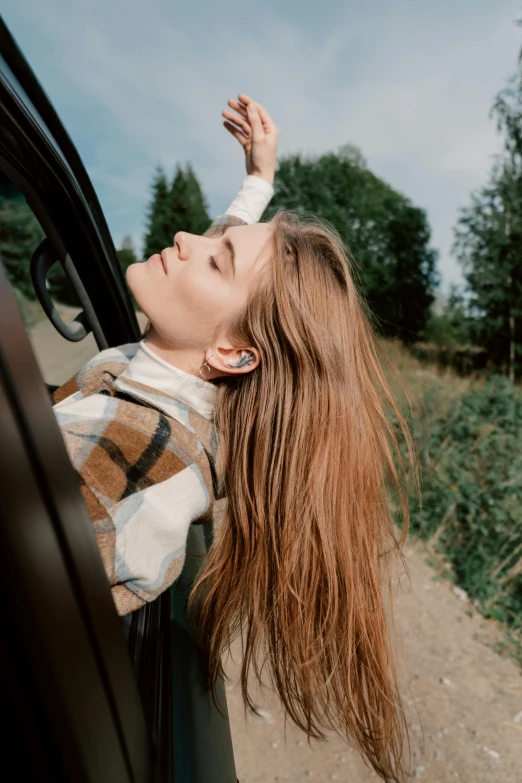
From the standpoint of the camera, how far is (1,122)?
1.21 metres

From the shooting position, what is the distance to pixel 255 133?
7.70ft

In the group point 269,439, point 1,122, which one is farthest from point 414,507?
point 1,122

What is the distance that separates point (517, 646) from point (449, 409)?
106 inches

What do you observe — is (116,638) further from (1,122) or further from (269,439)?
(1,122)

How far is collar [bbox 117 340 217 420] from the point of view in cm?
150

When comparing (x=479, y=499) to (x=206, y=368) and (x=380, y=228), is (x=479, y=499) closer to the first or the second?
(x=206, y=368)

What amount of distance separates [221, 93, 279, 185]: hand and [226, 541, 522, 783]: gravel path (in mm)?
1804

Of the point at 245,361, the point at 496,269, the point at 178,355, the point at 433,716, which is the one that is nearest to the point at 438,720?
the point at 433,716

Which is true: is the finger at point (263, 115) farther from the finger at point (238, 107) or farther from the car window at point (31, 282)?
the car window at point (31, 282)

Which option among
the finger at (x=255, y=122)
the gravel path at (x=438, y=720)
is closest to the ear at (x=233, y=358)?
the gravel path at (x=438, y=720)

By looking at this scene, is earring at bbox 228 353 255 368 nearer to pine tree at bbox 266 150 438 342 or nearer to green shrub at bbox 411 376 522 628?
green shrub at bbox 411 376 522 628

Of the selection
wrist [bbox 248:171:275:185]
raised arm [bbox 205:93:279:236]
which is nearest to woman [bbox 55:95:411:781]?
raised arm [bbox 205:93:279:236]

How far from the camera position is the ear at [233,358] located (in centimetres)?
158

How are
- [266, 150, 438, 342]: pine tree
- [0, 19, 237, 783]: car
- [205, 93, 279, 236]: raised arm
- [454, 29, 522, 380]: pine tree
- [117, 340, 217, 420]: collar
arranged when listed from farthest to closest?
1. [266, 150, 438, 342]: pine tree
2. [454, 29, 522, 380]: pine tree
3. [205, 93, 279, 236]: raised arm
4. [117, 340, 217, 420]: collar
5. [0, 19, 237, 783]: car
